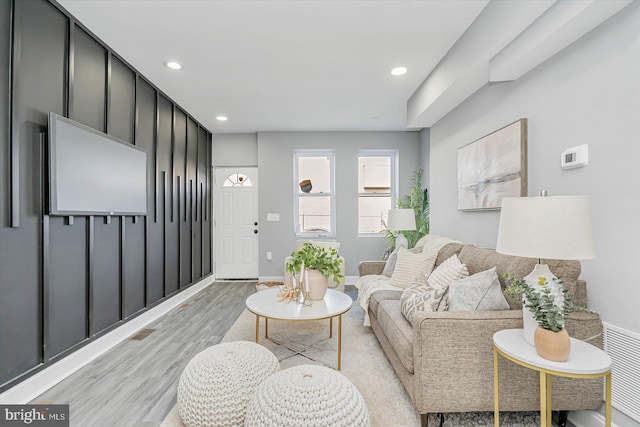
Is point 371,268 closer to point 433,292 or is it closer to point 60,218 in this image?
point 433,292

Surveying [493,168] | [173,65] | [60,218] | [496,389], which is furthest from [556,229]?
[173,65]

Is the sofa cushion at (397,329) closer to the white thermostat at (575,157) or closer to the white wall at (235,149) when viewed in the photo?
the white thermostat at (575,157)

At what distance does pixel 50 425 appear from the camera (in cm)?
165

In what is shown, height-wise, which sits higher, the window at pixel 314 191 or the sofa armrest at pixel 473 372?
the window at pixel 314 191

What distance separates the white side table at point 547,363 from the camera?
1192mm

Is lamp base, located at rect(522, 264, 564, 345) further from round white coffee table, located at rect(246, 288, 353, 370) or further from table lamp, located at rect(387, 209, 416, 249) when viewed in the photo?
table lamp, located at rect(387, 209, 416, 249)

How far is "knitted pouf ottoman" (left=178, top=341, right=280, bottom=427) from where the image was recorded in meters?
1.53

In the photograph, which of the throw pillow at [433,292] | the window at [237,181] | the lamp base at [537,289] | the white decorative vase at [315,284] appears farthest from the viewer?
the window at [237,181]

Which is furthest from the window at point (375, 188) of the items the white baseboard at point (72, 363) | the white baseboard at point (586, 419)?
the white baseboard at point (586, 419)

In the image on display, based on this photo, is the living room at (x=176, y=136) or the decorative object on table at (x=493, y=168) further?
the decorative object on table at (x=493, y=168)

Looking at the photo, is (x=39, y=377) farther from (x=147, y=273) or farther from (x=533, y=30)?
(x=533, y=30)

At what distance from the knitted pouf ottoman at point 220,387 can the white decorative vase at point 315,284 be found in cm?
81

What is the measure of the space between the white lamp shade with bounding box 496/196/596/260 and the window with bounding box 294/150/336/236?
13.7 feet

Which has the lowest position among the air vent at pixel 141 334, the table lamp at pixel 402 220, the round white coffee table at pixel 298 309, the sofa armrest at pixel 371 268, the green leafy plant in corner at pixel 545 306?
the air vent at pixel 141 334
